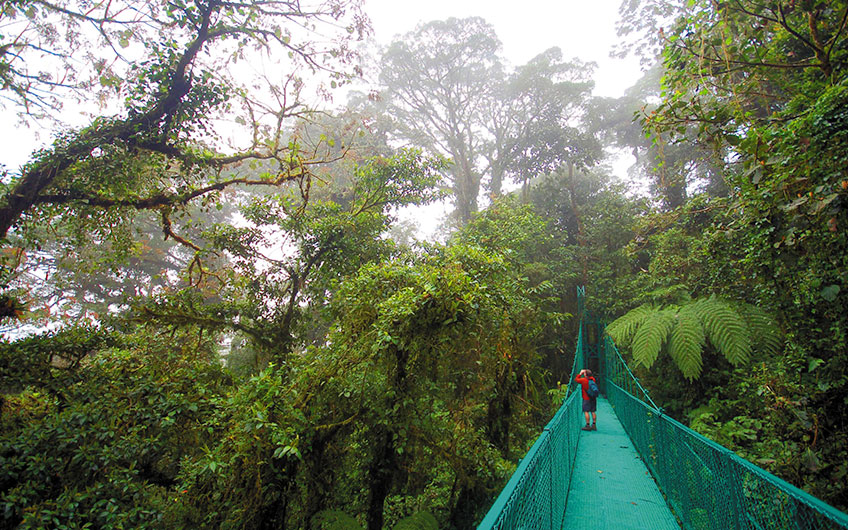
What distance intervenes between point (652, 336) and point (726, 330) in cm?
103

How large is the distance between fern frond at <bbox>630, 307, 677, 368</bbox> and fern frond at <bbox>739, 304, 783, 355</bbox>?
113cm

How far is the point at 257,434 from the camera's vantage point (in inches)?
114

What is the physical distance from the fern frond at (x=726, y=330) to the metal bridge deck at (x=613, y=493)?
1.89m

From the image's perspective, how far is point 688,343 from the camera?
18.9ft

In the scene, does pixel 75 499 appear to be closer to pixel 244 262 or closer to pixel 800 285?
pixel 244 262

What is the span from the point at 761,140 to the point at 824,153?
0.27 m

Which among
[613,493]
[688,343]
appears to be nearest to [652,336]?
[688,343]

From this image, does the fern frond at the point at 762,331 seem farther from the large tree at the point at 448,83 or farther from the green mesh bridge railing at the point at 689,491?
the large tree at the point at 448,83

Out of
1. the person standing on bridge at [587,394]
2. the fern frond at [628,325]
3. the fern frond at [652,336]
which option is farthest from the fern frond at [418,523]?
the fern frond at [628,325]

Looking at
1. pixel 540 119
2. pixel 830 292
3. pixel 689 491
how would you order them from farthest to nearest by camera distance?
1. pixel 540 119
2. pixel 689 491
3. pixel 830 292

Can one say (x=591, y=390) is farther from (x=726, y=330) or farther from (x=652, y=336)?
(x=726, y=330)

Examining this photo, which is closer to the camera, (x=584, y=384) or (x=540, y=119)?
(x=584, y=384)

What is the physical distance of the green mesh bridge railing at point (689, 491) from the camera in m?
1.50

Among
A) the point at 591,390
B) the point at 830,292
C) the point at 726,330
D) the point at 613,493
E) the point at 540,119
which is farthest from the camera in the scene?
the point at 540,119
